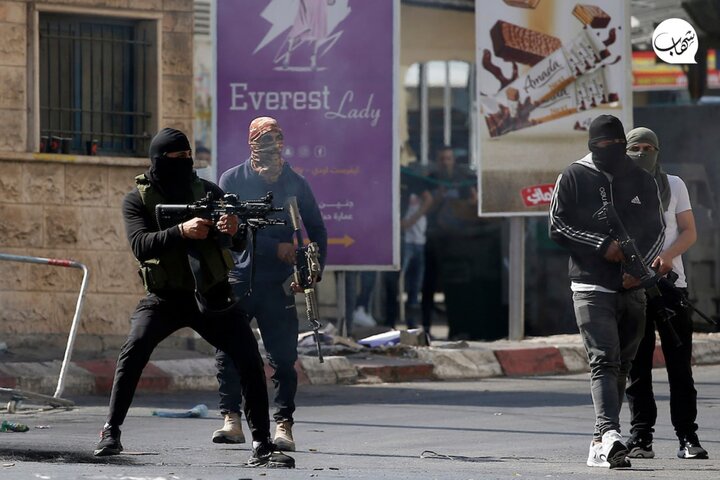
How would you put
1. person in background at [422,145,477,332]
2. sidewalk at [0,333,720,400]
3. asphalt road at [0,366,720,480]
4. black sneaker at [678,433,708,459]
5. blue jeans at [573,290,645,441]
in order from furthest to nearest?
person in background at [422,145,477,332]
sidewalk at [0,333,720,400]
black sneaker at [678,433,708,459]
blue jeans at [573,290,645,441]
asphalt road at [0,366,720,480]

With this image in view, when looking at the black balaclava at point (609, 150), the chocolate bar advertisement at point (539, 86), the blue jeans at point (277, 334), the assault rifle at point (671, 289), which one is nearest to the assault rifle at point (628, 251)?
the black balaclava at point (609, 150)

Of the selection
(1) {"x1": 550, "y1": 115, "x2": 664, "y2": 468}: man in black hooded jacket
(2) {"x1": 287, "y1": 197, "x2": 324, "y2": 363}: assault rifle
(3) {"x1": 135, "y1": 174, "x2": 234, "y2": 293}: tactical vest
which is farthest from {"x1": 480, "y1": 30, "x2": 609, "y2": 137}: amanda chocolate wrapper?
(3) {"x1": 135, "y1": 174, "x2": 234, "y2": 293}: tactical vest

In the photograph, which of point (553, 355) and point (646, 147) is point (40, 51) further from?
point (646, 147)

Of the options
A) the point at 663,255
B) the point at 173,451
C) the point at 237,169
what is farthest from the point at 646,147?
the point at 173,451

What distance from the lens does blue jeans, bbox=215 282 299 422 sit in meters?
8.42

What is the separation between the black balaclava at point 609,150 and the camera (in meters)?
7.86

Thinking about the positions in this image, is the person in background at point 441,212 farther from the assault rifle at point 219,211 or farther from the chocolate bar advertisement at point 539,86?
the assault rifle at point 219,211

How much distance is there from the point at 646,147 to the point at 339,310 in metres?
6.45

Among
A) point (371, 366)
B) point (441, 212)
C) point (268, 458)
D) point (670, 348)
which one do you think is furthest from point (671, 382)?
point (441, 212)

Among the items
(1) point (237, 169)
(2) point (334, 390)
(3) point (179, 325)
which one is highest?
(1) point (237, 169)

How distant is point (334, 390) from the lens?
1254cm

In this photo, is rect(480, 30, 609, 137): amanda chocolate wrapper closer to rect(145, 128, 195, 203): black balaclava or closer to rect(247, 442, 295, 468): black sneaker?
rect(145, 128, 195, 203): black balaclava

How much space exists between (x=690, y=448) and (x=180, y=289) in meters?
2.66

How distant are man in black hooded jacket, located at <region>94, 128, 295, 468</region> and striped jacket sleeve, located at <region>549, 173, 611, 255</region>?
1.50 metres
